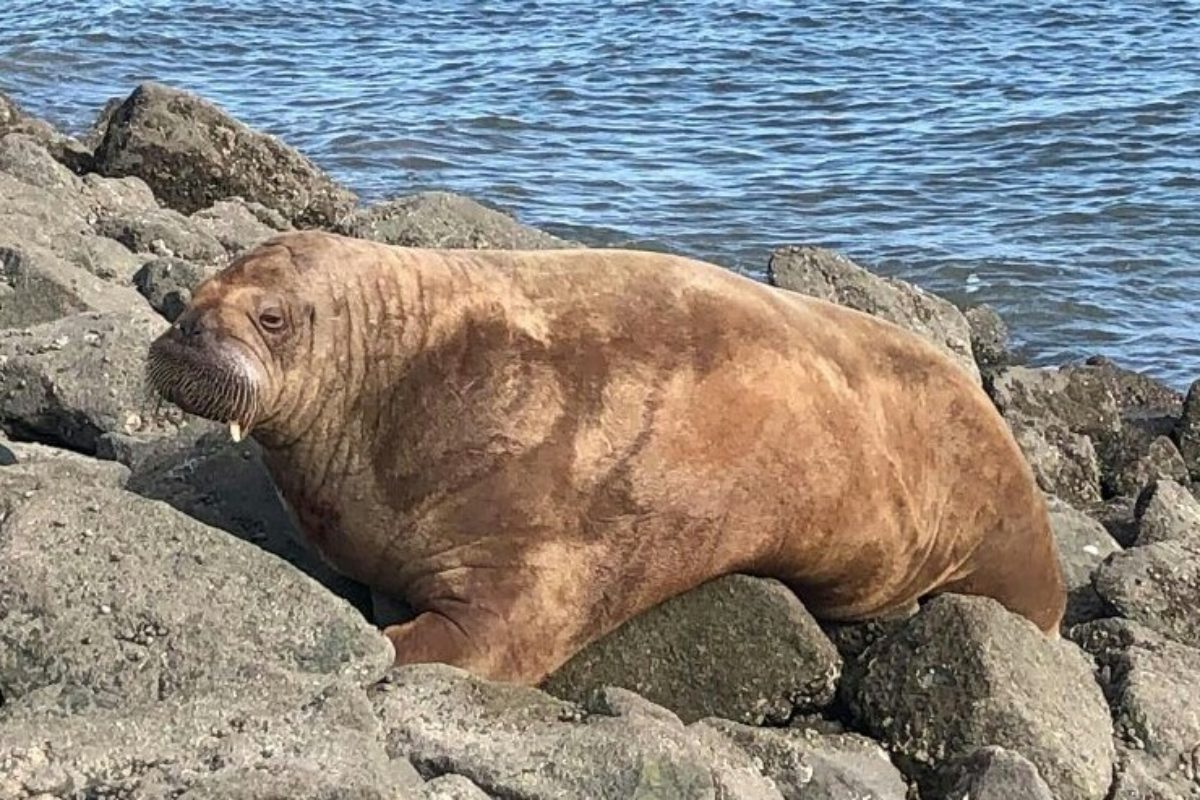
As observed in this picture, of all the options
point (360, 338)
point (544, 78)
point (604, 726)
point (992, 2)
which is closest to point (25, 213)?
point (360, 338)

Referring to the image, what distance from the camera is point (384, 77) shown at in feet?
74.6

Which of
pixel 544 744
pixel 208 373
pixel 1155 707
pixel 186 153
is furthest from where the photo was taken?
pixel 186 153

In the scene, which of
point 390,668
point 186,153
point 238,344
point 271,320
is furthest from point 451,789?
point 186,153

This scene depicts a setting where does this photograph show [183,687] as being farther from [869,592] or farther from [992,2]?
[992,2]

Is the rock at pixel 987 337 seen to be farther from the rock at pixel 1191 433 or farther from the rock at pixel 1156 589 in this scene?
the rock at pixel 1156 589

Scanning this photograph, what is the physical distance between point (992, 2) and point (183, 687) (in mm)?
24855

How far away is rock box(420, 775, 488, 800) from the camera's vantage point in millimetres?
4047

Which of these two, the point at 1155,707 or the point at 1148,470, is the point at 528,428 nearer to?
the point at 1155,707

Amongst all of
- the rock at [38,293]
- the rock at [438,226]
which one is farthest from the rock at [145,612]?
the rock at [438,226]

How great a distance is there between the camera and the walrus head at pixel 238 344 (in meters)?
5.11

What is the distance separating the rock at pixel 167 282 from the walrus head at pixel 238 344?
111 inches

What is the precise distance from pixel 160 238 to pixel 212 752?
6041 millimetres

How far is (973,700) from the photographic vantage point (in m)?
5.37

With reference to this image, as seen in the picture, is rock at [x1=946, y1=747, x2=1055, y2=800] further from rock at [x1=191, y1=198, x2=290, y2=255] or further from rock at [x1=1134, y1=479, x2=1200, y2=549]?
rock at [x1=191, y1=198, x2=290, y2=255]
